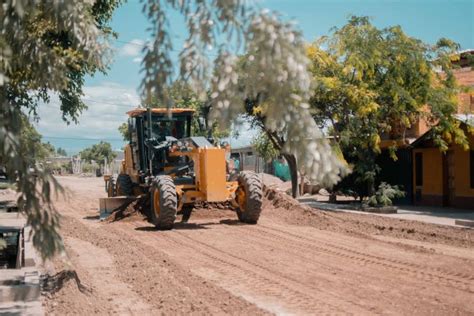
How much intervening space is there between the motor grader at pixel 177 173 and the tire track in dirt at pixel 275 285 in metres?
2.70

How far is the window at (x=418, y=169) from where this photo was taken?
2308cm

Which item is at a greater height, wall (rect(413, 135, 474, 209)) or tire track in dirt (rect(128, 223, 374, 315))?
wall (rect(413, 135, 474, 209))

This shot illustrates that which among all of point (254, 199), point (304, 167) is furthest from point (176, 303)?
point (254, 199)

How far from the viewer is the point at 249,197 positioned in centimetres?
1509

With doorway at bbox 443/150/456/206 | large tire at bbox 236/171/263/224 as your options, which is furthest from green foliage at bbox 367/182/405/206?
large tire at bbox 236/171/263/224

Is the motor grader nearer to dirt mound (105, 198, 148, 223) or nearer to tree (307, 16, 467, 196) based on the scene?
dirt mound (105, 198, 148, 223)

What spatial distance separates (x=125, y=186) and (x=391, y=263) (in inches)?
424

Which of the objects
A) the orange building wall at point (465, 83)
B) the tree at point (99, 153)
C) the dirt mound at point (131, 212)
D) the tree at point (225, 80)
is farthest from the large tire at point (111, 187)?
the tree at point (99, 153)

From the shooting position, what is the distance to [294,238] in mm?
13422

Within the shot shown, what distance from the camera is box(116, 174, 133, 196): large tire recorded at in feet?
61.8

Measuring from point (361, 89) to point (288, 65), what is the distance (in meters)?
16.3

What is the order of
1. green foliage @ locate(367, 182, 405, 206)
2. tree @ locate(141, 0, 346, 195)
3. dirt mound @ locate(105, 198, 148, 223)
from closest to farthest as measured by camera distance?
1. tree @ locate(141, 0, 346, 195)
2. dirt mound @ locate(105, 198, 148, 223)
3. green foliage @ locate(367, 182, 405, 206)

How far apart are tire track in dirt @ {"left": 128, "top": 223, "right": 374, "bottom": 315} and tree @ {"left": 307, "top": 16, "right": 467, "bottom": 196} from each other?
965cm

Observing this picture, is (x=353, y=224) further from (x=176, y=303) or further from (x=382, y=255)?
(x=176, y=303)
